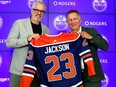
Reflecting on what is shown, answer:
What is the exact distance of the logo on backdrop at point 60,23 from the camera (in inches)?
122

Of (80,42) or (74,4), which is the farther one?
(74,4)

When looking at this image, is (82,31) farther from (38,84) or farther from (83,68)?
(38,84)

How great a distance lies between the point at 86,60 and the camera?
206cm

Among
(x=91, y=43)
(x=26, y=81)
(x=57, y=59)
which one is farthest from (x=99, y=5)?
(x=26, y=81)

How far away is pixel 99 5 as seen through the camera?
312 cm

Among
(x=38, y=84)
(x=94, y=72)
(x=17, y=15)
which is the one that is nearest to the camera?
(x=94, y=72)

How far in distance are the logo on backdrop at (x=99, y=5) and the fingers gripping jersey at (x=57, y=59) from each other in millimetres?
1129

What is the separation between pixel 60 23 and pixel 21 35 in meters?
0.92

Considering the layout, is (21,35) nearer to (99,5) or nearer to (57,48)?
(57,48)

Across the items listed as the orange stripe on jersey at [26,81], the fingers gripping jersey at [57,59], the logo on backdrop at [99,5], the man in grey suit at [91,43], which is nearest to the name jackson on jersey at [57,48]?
the fingers gripping jersey at [57,59]

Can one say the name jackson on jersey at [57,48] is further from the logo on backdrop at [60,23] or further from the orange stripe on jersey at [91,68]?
the logo on backdrop at [60,23]

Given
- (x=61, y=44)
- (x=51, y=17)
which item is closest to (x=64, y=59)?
(x=61, y=44)

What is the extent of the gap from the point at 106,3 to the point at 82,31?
1.21 metres

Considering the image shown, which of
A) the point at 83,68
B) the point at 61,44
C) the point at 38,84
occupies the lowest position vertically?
the point at 38,84
